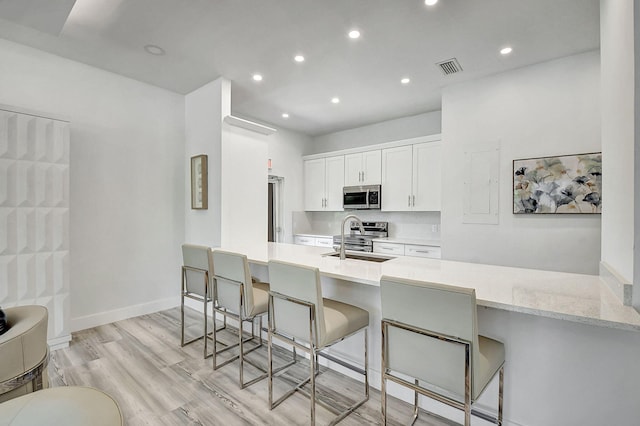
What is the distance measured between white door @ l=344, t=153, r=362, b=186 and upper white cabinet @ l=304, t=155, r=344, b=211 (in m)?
0.09

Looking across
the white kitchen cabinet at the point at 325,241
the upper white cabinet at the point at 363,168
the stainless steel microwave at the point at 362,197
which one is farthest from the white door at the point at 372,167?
the white kitchen cabinet at the point at 325,241

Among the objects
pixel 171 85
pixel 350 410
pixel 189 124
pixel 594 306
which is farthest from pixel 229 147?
pixel 594 306

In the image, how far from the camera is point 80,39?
2.85 m

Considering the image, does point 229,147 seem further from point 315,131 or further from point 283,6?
point 315,131

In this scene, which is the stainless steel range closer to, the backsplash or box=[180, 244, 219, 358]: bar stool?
the backsplash

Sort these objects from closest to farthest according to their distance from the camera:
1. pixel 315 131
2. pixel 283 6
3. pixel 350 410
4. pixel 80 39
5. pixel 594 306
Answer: pixel 594 306 → pixel 350 410 → pixel 283 6 → pixel 80 39 → pixel 315 131

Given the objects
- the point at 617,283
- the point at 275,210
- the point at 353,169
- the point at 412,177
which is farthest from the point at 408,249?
the point at 617,283

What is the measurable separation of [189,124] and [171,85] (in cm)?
51

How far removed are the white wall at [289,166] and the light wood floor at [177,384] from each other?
2994 mm

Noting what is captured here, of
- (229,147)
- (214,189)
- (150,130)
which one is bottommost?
(214,189)

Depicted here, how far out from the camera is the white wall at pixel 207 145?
12.0 ft

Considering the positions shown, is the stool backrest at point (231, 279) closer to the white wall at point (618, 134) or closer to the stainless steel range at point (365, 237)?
the white wall at point (618, 134)

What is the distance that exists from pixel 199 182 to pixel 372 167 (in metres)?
2.81

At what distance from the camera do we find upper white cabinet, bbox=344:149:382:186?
16.8ft
